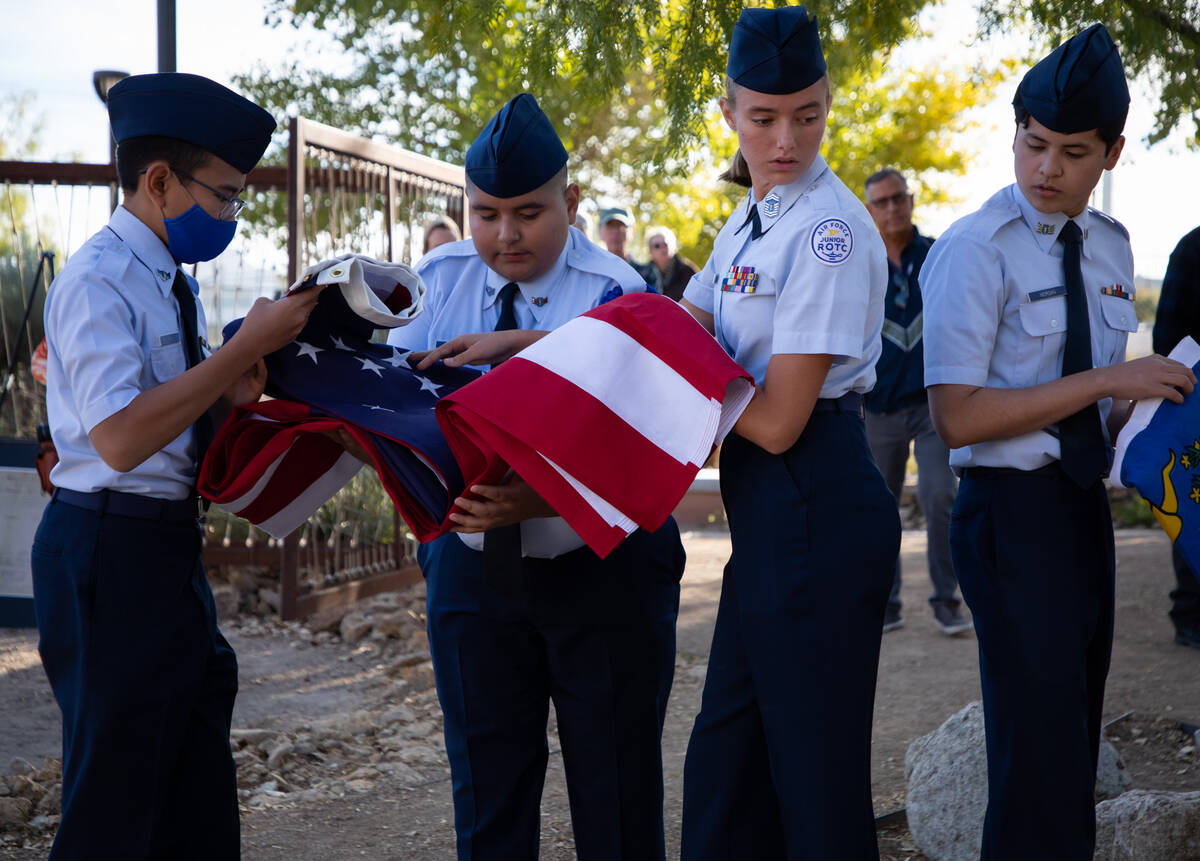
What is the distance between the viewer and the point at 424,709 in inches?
213

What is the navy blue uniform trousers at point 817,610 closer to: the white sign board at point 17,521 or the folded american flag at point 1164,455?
the folded american flag at point 1164,455

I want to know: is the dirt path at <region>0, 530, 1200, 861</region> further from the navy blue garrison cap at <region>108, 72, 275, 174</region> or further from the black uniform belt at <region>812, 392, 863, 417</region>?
the navy blue garrison cap at <region>108, 72, 275, 174</region>

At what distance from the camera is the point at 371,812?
422 cm

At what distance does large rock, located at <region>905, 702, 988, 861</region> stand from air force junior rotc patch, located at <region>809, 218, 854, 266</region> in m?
1.87

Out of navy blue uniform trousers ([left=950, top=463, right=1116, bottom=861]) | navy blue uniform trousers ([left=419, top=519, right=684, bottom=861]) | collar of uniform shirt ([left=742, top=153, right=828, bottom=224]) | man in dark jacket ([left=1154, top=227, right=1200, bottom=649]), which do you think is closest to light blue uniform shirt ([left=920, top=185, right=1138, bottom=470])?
navy blue uniform trousers ([left=950, top=463, right=1116, bottom=861])

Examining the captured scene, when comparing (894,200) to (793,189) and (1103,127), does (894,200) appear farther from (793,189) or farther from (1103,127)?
(793,189)

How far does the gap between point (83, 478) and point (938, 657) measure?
183 inches

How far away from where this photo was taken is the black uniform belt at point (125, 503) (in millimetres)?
2443

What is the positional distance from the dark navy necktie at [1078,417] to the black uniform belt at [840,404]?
550mm

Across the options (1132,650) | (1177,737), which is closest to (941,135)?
(1132,650)

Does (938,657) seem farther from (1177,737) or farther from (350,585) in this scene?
(350,585)

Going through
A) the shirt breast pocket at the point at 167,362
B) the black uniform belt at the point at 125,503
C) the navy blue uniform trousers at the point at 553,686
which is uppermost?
the shirt breast pocket at the point at 167,362

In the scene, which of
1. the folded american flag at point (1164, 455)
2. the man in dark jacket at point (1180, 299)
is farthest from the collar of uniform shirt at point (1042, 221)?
the man in dark jacket at point (1180, 299)

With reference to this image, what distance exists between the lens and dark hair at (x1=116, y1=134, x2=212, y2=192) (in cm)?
249
